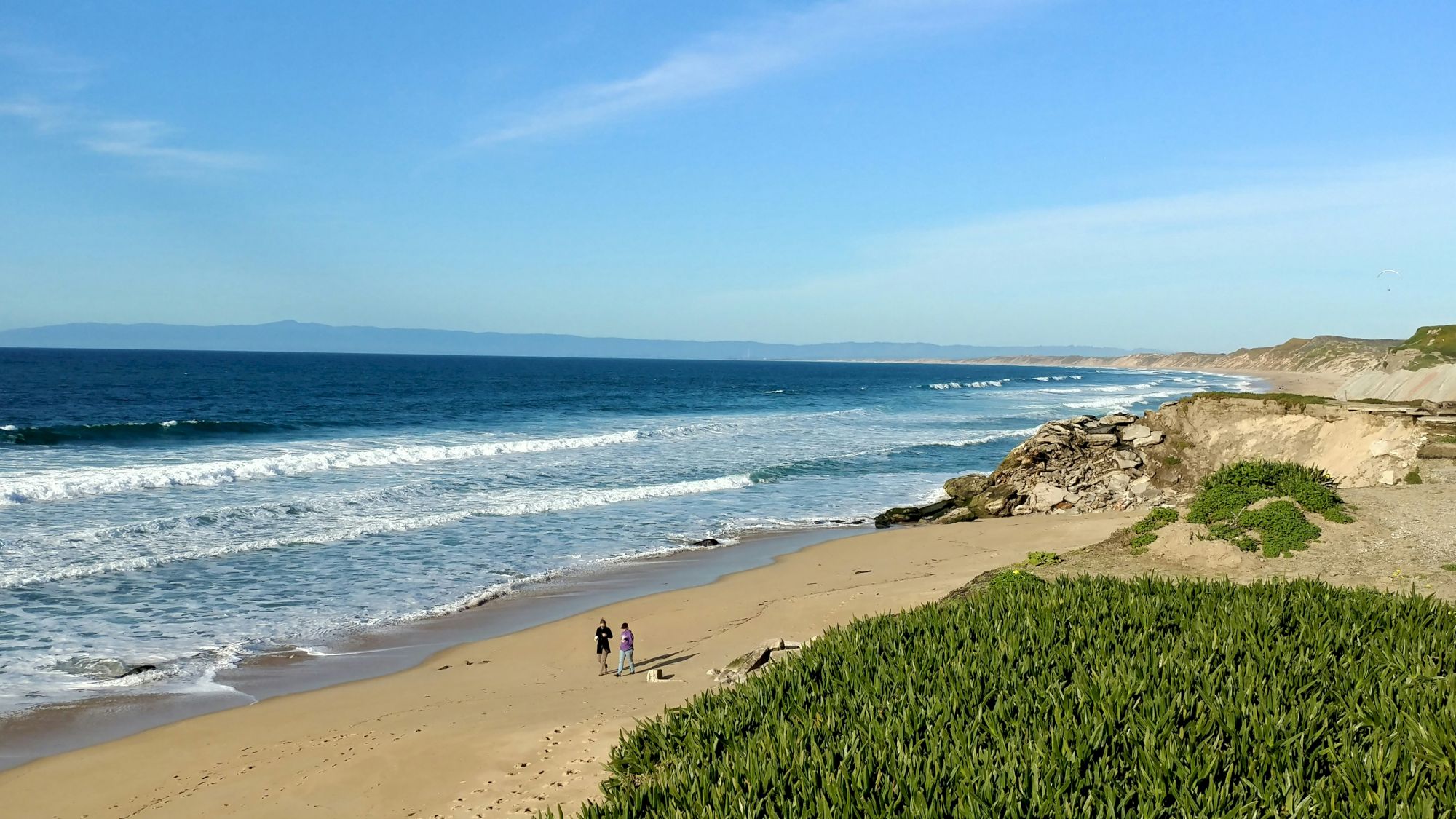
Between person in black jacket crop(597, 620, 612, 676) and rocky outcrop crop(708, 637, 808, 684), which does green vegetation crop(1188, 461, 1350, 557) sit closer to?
rocky outcrop crop(708, 637, 808, 684)

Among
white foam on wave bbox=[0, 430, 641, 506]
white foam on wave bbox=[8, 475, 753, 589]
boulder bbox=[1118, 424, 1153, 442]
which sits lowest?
white foam on wave bbox=[8, 475, 753, 589]

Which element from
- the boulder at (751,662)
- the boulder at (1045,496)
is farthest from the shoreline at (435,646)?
the boulder at (1045,496)

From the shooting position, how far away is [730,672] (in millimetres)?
11977

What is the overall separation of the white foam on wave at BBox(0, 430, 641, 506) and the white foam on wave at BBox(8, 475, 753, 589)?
32.0 feet

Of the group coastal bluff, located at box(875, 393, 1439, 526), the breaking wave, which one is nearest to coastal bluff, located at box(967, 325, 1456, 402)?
coastal bluff, located at box(875, 393, 1439, 526)

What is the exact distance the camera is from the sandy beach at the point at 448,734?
983cm

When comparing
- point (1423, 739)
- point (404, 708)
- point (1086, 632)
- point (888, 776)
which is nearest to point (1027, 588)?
point (1086, 632)

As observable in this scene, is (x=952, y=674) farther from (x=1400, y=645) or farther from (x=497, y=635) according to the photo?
(x=497, y=635)

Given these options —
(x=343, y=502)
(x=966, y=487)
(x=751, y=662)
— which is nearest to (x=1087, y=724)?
(x=751, y=662)

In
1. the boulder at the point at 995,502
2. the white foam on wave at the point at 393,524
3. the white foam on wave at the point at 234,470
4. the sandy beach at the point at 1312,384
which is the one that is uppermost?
the sandy beach at the point at 1312,384

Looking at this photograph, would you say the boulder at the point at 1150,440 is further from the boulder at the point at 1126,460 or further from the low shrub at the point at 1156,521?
the low shrub at the point at 1156,521

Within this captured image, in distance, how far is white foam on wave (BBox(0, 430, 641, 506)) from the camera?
95.1ft

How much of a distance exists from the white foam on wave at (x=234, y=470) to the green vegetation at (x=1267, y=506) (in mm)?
31003

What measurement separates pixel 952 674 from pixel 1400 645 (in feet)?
12.2
